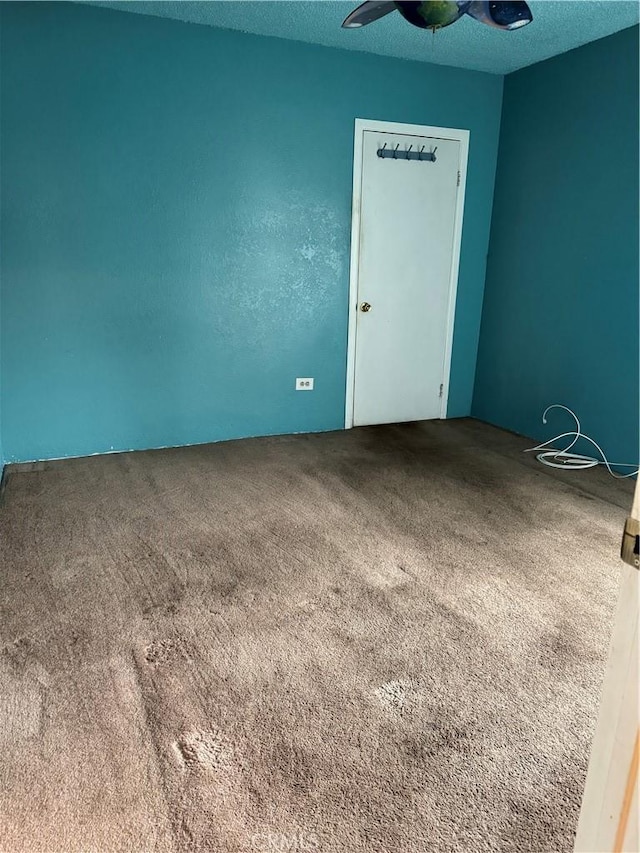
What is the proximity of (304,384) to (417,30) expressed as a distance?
2.37 m

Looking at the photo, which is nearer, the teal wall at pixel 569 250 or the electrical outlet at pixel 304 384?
the teal wall at pixel 569 250

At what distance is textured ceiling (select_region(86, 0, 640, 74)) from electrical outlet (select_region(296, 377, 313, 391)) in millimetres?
2251

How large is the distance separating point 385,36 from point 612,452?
9.97 feet

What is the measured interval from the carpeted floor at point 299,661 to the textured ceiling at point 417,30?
105 inches

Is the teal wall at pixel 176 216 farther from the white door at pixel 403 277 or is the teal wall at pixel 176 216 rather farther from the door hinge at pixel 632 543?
the door hinge at pixel 632 543

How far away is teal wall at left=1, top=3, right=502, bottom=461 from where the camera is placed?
3.28 metres

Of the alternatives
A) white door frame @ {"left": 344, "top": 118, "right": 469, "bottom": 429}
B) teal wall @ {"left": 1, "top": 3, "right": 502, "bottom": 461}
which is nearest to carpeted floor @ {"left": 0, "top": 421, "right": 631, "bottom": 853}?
teal wall @ {"left": 1, "top": 3, "right": 502, "bottom": 461}

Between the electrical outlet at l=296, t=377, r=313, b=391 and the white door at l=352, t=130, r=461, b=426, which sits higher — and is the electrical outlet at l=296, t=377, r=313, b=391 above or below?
below

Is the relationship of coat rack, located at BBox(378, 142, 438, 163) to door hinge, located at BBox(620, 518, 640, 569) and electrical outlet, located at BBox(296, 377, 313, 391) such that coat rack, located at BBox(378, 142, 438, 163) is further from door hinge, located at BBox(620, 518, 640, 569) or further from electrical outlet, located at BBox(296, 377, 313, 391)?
door hinge, located at BBox(620, 518, 640, 569)

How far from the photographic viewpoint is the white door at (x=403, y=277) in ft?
13.5

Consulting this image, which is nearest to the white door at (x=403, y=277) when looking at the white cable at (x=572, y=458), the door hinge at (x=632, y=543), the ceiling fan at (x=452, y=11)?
the white cable at (x=572, y=458)

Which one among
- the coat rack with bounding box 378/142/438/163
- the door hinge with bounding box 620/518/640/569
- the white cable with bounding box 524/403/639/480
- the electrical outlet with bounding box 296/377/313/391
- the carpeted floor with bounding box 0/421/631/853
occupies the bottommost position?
the carpeted floor with bounding box 0/421/631/853

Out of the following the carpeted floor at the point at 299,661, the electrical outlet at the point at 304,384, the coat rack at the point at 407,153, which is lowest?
the carpeted floor at the point at 299,661

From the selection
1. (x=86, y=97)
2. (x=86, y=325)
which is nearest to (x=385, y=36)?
(x=86, y=97)
